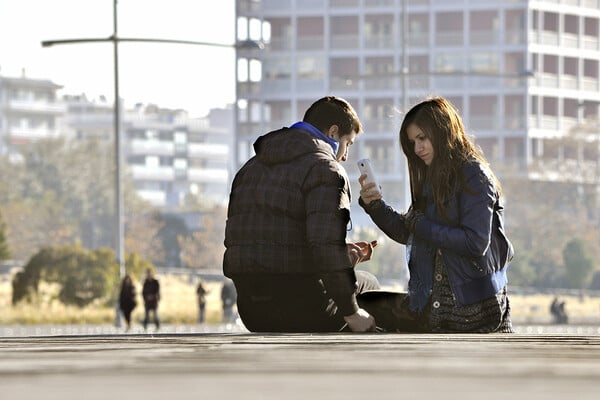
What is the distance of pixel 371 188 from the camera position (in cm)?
864

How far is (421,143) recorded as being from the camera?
8.62m

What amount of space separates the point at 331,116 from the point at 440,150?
0.56m

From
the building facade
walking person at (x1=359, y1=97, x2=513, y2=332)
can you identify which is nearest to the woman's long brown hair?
walking person at (x1=359, y1=97, x2=513, y2=332)

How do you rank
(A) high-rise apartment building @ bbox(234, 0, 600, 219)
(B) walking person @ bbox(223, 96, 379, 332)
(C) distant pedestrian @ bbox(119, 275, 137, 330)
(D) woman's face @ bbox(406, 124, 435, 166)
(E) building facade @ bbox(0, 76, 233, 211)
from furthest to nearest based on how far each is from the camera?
(E) building facade @ bbox(0, 76, 233, 211) < (A) high-rise apartment building @ bbox(234, 0, 600, 219) < (C) distant pedestrian @ bbox(119, 275, 137, 330) < (D) woman's face @ bbox(406, 124, 435, 166) < (B) walking person @ bbox(223, 96, 379, 332)

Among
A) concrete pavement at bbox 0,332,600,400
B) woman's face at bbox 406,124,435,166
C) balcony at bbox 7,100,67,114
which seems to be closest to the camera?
concrete pavement at bbox 0,332,600,400

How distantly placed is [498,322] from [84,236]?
367ft

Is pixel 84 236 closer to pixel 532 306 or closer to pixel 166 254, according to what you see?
pixel 166 254

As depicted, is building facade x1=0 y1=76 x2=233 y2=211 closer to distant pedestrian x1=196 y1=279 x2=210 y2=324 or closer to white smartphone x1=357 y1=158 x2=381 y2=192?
distant pedestrian x1=196 y1=279 x2=210 y2=324

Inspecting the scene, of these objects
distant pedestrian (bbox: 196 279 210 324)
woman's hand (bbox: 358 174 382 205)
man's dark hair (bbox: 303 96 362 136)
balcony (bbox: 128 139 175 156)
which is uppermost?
balcony (bbox: 128 139 175 156)

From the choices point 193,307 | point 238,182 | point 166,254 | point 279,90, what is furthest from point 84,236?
point 238,182

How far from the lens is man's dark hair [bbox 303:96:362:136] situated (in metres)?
8.77

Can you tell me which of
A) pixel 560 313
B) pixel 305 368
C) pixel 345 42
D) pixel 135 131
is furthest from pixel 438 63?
pixel 305 368

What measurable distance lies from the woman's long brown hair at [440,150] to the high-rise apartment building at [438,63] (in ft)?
360

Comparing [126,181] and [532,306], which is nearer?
[532,306]
